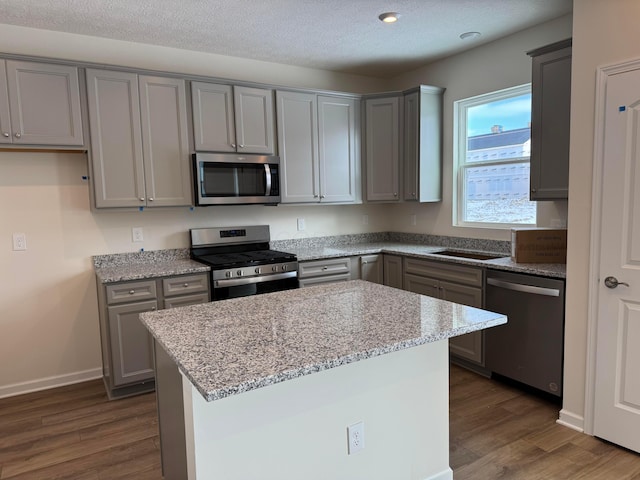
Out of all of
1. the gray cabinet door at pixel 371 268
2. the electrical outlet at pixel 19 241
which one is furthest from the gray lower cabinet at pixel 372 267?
the electrical outlet at pixel 19 241

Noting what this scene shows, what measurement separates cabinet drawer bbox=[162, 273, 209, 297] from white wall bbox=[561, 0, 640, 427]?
2495 mm

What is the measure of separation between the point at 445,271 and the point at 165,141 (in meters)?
2.45

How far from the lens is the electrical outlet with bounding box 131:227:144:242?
3594 millimetres

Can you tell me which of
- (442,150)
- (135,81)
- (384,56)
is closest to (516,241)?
(442,150)

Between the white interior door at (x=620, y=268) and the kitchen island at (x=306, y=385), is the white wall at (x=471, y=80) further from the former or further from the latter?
the kitchen island at (x=306, y=385)

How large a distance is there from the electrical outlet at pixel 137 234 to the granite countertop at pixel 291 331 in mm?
1810

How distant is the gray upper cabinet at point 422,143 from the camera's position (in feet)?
13.4

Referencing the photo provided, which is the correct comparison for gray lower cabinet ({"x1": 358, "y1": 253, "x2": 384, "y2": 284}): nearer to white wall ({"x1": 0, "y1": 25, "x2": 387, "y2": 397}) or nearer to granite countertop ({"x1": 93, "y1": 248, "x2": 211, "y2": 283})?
granite countertop ({"x1": 93, "y1": 248, "x2": 211, "y2": 283})

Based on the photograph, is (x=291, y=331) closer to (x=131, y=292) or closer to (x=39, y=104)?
(x=131, y=292)

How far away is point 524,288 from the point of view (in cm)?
293

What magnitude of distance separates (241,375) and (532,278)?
2319mm

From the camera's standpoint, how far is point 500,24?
330cm

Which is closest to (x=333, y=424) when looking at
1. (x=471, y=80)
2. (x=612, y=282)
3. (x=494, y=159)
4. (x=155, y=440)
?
(x=155, y=440)

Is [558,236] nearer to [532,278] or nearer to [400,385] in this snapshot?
[532,278]
